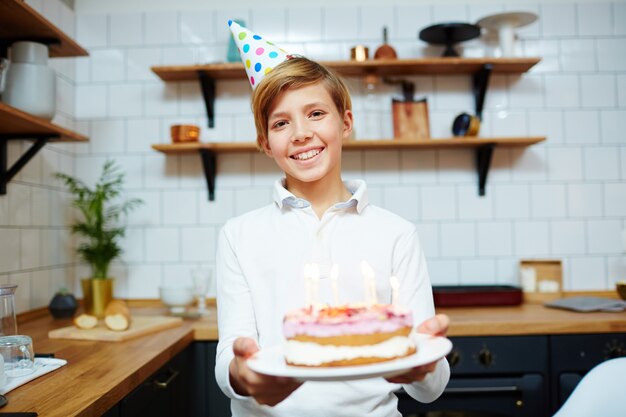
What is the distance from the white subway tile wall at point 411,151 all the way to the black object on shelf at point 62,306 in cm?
38

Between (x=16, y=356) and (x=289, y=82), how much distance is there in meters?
0.81

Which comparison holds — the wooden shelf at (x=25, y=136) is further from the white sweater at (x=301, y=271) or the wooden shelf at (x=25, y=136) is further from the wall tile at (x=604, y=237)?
the wall tile at (x=604, y=237)

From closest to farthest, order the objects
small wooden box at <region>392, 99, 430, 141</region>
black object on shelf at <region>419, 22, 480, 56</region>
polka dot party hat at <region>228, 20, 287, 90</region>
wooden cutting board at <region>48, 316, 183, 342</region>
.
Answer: polka dot party hat at <region>228, 20, 287, 90</region>
wooden cutting board at <region>48, 316, 183, 342</region>
black object on shelf at <region>419, 22, 480, 56</region>
small wooden box at <region>392, 99, 430, 141</region>

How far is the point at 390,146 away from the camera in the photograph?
2432mm

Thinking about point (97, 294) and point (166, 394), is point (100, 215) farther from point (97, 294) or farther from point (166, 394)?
point (166, 394)

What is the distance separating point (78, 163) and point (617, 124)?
2.24m

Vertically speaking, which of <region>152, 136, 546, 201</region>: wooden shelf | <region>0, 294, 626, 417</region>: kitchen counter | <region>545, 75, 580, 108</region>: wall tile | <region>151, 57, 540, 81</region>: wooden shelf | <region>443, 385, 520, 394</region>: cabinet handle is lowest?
<region>443, 385, 520, 394</region>: cabinet handle

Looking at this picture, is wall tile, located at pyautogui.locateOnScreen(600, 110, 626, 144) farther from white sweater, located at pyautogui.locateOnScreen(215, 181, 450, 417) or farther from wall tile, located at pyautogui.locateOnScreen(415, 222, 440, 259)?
white sweater, located at pyautogui.locateOnScreen(215, 181, 450, 417)

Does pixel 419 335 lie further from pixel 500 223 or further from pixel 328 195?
pixel 500 223

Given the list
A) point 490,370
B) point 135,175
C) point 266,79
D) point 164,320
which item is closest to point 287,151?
point 266,79

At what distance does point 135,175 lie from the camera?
2.54m

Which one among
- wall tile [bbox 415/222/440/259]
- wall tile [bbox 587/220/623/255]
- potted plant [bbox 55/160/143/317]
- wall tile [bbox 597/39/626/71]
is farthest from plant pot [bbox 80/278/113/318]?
wall tile [bbox 597/39/626/71]

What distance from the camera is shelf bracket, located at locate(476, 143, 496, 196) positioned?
2.41 meters

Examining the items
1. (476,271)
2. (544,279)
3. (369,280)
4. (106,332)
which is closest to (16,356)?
(106,332)
